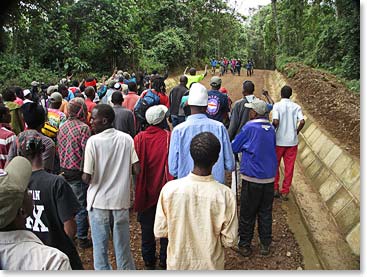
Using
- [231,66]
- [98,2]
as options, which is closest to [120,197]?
[98,2]

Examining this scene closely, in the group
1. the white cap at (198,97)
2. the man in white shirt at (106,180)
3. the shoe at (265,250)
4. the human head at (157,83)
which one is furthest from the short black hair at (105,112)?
the human head at (157,83)

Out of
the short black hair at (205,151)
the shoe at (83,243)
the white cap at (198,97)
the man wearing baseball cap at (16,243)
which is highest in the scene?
the white cap at (198,97)

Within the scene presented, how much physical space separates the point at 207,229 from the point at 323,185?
395 cm

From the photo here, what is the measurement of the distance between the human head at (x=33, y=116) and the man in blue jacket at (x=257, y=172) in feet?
6.84

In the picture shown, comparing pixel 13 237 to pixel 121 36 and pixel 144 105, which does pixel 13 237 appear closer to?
pixel 144 105

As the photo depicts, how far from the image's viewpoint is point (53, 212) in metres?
2.70

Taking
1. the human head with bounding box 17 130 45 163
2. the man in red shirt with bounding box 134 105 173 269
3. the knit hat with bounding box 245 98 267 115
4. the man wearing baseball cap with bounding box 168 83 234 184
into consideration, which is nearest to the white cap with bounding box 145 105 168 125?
the man in red shirt with bounding box 134 105 173 269

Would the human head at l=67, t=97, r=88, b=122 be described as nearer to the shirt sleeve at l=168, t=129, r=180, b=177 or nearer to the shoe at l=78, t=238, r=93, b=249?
the shirt sleeve at l=168, t=129, r=180, b=177

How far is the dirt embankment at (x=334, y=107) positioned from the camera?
256 inches

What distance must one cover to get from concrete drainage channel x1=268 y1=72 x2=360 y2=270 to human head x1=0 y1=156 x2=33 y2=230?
10.2ft

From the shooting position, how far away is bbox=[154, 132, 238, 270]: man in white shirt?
7.91ft

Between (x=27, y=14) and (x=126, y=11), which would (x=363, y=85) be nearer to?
(x=27, y=14)

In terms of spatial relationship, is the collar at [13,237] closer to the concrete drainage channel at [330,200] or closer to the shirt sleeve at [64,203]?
the shirt sleeve at [64,203]

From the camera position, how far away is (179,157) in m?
3.60
